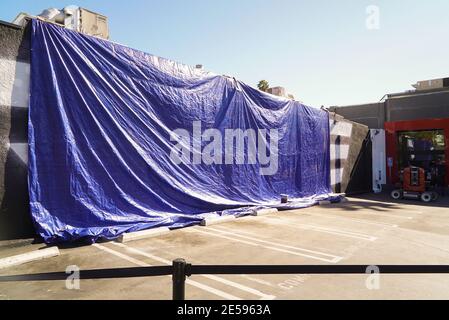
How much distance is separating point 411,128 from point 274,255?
17.0m

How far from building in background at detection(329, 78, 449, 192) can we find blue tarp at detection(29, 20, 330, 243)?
1170cm

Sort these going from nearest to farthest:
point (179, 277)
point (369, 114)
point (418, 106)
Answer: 1. point (179, 277)
2. point (418, 106)
3. point (369, 114)

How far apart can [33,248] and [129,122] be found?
10.3ft

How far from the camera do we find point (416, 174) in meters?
15.0

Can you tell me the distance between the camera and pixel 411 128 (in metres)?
19.0

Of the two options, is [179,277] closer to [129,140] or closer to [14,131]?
[14,131]

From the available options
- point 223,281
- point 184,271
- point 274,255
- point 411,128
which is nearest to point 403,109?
point 411,128

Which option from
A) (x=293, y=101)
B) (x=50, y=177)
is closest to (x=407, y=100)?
(x=293, y=101)

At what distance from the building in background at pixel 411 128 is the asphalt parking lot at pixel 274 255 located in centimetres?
934

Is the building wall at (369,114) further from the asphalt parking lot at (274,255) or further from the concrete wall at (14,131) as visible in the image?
the concrete wall at (14,131)

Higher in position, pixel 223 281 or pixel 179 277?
pixel 179 277

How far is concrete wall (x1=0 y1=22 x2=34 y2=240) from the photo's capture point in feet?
18.2

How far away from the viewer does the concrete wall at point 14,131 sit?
18.2 feet

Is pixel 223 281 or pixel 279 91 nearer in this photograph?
pixel 223 281
